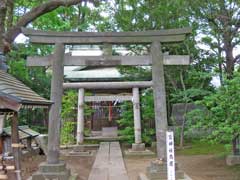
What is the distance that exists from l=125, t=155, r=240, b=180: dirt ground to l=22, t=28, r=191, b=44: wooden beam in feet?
12.4

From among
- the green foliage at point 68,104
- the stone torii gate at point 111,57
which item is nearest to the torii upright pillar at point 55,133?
the stone torii gate at point 111,57

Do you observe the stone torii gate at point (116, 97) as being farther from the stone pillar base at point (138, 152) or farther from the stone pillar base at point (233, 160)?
the stone pillar base at point (233, 160)

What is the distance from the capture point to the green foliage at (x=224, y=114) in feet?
28.7

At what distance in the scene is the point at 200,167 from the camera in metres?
11.3

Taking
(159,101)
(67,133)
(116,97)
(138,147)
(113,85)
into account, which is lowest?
(138,147)

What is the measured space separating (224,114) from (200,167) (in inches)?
99.9

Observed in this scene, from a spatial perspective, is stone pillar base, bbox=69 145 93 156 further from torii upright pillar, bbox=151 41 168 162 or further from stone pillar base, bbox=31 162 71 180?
torii upright pillar, bbox=151 41 168 162

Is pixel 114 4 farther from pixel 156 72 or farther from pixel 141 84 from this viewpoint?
pixel 156 72

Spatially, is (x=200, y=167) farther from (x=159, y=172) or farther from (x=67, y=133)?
(x=67, y=133)

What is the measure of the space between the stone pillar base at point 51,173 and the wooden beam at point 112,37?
10.7ft

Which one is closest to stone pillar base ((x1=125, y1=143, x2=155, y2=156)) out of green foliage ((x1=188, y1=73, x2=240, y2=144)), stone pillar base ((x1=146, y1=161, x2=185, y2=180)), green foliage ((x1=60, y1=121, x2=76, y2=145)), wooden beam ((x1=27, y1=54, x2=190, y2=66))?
green foliage ((x1=60, y1=121, x2=76, y2=145))

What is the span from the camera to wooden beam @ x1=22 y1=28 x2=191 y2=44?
9641mm

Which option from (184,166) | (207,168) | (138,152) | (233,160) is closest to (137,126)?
(138,152)

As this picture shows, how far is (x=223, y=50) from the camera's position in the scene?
622 inches
